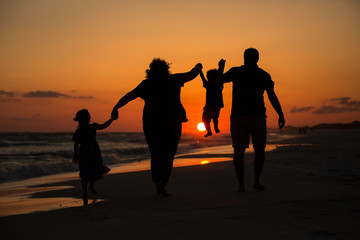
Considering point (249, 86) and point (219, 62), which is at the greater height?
point (219, 62)

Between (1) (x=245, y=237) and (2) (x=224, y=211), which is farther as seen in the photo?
(2) (x=224, y=211)

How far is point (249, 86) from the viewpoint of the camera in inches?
230

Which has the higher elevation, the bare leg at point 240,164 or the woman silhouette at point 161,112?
the woman silhouette at point 161,112

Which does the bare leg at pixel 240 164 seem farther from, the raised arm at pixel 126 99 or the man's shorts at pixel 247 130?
the raised arm at pixel 126 99

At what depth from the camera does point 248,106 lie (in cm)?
580

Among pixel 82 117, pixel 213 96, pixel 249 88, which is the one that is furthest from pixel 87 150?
pixel 249 88

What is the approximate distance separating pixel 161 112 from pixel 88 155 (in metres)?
1.45

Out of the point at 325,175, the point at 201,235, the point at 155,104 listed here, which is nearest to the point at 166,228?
the point at 201,235

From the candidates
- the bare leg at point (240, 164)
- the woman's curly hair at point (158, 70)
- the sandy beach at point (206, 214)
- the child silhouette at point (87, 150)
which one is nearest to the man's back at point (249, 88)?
the bare leg at point (240, 164)

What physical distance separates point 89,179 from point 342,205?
379cm

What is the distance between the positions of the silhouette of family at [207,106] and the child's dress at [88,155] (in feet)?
1.54

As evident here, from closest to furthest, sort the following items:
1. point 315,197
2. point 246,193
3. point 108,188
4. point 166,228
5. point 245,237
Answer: point 245,237
point 166,228
point 315,197
point 246,193
point 108,188

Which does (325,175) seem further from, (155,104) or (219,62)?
(155,104)

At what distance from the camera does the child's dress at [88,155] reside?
638 centimetres
